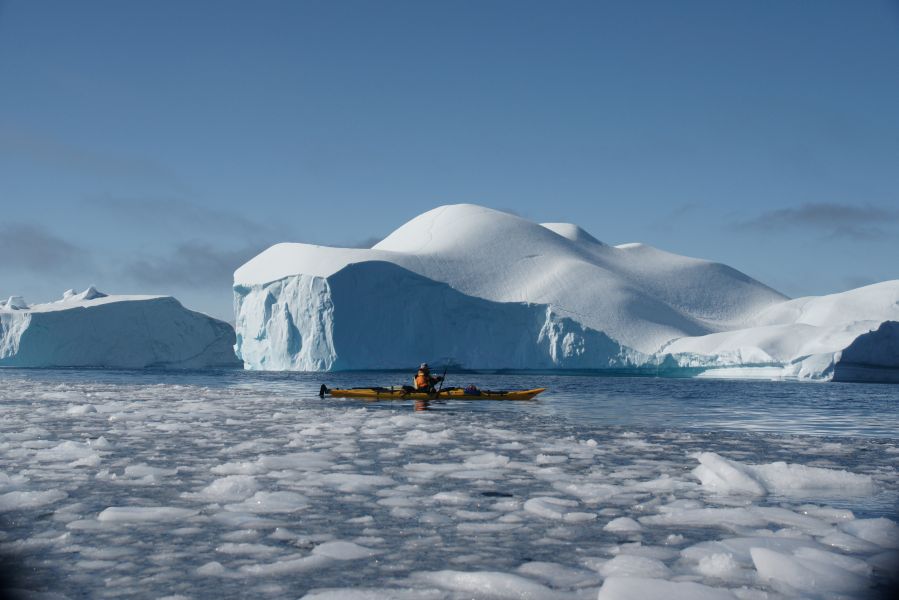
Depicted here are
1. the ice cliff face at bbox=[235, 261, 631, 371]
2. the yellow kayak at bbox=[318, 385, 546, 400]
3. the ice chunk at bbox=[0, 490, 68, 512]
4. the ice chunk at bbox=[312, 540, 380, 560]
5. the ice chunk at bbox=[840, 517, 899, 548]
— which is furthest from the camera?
the ice cliff face at bbox=[235, 261, 631, 371]

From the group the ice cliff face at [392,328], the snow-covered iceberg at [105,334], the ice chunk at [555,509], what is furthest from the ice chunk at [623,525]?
the snow-covered iceberg at [105,334]

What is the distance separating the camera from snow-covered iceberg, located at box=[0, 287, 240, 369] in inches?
2402

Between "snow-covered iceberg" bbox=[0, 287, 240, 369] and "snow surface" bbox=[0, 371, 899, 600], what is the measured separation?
54631 millimetres

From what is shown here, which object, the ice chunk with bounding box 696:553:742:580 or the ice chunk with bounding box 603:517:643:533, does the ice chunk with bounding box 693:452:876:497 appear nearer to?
the ice chunk with bounding box 603:517:643:533

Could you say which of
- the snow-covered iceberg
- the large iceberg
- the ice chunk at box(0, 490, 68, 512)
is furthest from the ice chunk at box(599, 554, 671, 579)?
the snow-covered iceberg

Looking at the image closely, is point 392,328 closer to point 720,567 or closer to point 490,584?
point 720,567

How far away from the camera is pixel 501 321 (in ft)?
177

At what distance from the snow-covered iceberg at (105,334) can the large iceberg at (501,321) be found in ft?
38.5

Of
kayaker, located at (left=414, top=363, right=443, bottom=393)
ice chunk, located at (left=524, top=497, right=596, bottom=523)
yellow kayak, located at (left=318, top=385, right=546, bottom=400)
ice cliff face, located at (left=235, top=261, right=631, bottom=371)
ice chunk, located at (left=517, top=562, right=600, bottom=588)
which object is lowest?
ice chunk, located at (left=517, top=562, right=600, bottom=588)

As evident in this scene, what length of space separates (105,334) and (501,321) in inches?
1225

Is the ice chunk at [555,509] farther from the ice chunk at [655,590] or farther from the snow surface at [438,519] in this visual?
the ice chunk at [655,590]

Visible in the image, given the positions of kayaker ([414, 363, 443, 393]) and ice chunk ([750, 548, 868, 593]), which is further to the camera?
kayaker ([414, 363, 443, 393])

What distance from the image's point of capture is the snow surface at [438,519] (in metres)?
4.41

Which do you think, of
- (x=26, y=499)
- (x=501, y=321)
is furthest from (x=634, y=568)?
A: (x=501, y=321)
